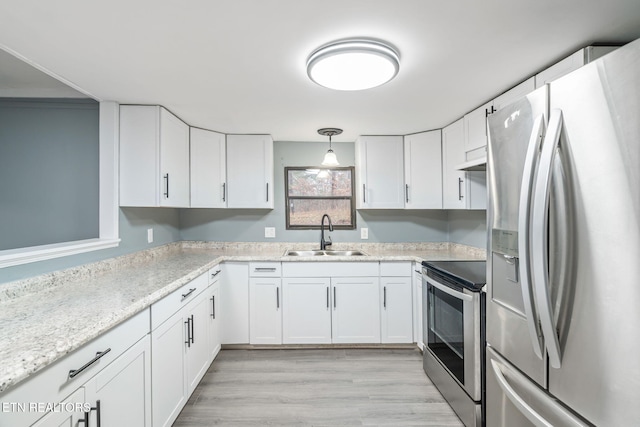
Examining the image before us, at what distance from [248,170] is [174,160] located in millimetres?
A: 763

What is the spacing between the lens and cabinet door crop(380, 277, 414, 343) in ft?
8.98

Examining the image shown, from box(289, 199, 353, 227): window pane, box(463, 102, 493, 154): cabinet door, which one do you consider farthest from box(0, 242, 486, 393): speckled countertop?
box(463, 102, 493, 154): cabinet door

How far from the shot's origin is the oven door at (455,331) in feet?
5.39

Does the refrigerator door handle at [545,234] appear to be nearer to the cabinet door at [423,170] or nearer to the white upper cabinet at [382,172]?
the cabinet door at [423,170]

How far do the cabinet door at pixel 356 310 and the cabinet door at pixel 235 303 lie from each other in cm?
85

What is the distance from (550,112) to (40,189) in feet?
11.1

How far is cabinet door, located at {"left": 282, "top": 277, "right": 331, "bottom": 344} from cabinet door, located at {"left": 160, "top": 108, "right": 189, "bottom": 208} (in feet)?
4.14

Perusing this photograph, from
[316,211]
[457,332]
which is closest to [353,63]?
[457,332]

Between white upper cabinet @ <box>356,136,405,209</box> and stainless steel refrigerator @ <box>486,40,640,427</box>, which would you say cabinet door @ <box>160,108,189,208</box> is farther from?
stainless steel refrigerator @ <box>486,40,640,427</box>

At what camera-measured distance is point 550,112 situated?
942 millimetres

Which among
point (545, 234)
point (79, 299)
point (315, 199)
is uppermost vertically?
point (315, 199)

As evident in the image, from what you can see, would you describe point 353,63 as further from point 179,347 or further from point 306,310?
point 306,310

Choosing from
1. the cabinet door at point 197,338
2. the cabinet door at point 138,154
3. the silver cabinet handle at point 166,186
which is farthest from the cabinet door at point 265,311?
the cabinet door at point 138,154

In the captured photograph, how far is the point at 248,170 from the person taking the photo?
308cm
